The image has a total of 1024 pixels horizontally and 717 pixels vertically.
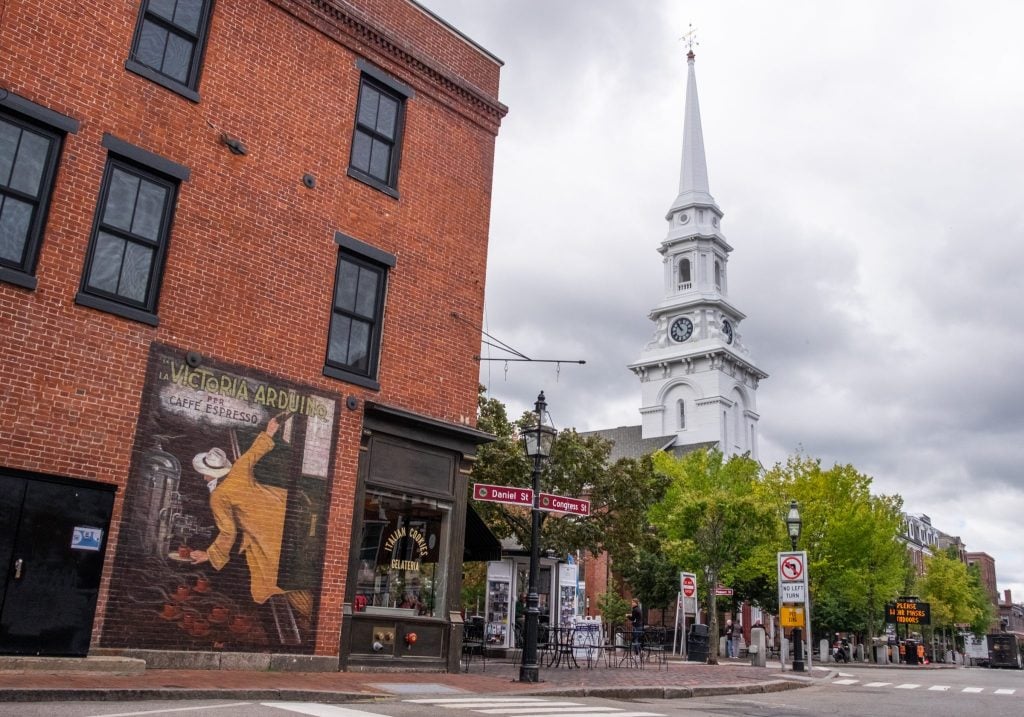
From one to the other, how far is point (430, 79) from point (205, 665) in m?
11.0

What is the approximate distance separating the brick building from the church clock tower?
198 ft

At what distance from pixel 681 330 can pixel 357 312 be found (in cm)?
6730

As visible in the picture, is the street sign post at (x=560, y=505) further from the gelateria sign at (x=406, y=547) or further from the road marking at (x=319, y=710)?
the road marking at (x=319, y=710)

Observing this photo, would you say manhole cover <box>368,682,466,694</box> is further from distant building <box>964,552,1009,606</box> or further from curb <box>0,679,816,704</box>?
distant building <box>964,552,1009,606</box>

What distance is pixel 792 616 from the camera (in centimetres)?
2383

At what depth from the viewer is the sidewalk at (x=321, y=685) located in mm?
8914

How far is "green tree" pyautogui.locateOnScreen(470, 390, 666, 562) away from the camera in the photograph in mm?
25594

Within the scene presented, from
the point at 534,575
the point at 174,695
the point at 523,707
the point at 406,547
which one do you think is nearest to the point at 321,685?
the point at 174,695

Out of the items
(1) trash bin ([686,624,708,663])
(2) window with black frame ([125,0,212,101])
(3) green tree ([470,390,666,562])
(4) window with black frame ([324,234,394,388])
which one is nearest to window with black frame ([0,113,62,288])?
(2) window with black frame ([125,0,212,101])

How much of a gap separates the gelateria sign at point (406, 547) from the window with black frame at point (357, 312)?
260cm

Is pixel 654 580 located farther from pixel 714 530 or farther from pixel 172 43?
pixel 172 43

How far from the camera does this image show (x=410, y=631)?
568 inches

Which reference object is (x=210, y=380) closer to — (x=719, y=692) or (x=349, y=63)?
(x=349, y=63)

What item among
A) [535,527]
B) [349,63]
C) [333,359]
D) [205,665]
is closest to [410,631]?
[535,527]
